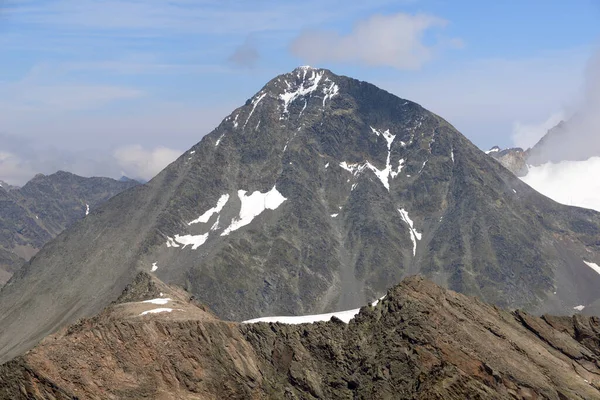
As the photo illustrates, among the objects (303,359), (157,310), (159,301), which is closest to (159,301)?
(159,301)

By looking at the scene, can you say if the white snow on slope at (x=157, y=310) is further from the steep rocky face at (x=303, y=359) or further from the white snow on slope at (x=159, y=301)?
the white snow on slope at (x=159, y=301)

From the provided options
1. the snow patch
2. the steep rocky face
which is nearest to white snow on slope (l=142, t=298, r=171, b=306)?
the snow patch

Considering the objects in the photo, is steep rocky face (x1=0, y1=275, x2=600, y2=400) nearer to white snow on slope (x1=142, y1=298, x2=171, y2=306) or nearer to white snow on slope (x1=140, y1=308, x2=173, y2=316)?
white snow on slope (x1=140, y1=308, x2=173, y2=316)

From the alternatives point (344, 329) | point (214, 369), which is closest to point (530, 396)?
point (344, 329)

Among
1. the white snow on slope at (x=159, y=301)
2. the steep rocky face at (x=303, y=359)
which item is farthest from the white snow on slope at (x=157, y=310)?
the white snow on slope at (x=159, y=301)

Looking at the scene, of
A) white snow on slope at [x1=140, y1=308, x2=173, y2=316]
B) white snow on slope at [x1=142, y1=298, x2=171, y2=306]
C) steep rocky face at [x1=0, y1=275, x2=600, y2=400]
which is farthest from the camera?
white snow on slope at [x1=142, y1=298, x2=171, y2=306]

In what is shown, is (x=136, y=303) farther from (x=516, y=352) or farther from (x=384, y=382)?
(x=516, y=352)

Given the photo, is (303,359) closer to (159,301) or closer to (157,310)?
(157,310)

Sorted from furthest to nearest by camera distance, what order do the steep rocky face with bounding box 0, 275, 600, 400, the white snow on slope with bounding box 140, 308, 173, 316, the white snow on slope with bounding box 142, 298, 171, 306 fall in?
the white snow on slope with bounding box 142, 298, 171, 306
the white snow on slope with bounding box 140, 308, 173, 316
the steep rocky face with bounding box 0, 275, 600, 400

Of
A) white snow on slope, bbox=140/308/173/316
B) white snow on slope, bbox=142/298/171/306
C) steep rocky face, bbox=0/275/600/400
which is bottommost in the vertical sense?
steep rocky face, bbox=0/275/600/400
